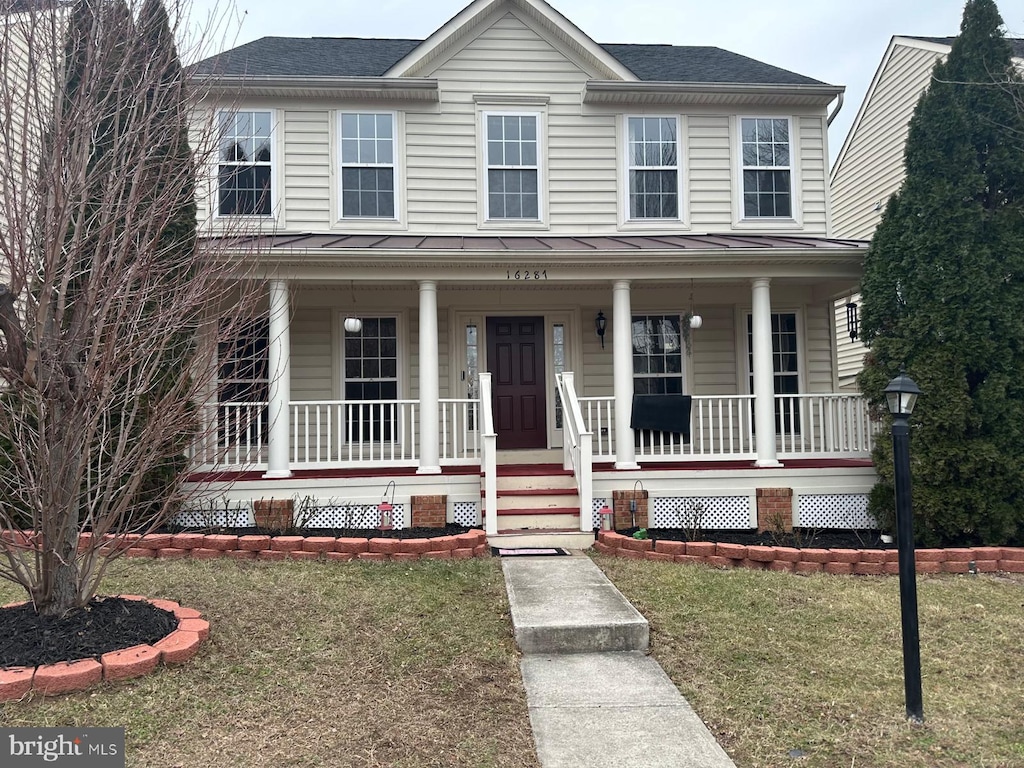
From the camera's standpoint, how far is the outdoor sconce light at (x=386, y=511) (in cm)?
745

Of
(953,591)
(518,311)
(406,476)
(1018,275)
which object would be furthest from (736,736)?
(518,311)

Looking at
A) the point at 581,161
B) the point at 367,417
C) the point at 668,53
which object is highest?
the point at 668,53

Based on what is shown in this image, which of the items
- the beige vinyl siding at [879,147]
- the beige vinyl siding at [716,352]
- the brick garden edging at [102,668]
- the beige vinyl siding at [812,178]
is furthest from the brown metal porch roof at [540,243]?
the beige vinyl siding at [879,147]

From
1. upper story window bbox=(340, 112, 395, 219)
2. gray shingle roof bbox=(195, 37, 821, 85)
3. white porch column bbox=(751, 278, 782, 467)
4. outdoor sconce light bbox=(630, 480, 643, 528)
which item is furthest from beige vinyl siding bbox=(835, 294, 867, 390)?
upper story window bbox=(340, 112, 395, 219)

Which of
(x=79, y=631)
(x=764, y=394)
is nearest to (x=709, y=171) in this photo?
(x=764, y=394)

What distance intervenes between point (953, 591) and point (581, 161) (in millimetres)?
7242

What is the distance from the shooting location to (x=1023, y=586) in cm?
589

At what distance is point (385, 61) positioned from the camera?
10.6 meters

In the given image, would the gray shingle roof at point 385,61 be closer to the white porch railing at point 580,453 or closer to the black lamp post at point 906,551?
the white porch railing at point 580,453

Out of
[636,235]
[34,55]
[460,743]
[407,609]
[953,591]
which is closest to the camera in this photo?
[460,743]

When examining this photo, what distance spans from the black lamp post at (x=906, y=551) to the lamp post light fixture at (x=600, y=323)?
6456mm

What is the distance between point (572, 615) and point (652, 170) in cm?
750

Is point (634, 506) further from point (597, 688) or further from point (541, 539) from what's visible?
point (597, 688)

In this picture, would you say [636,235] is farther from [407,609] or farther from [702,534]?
[407,609]
